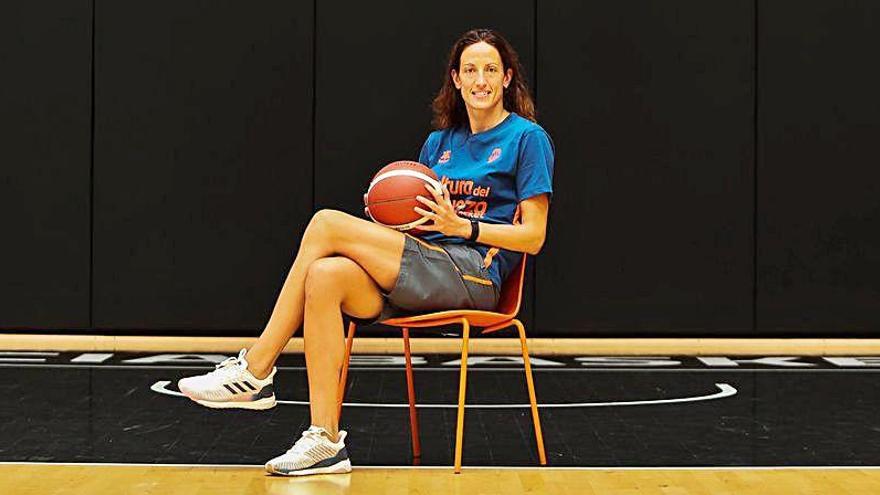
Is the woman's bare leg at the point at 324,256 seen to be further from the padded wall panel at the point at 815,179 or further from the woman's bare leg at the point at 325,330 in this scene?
the padded wall panel at the point at 815,179

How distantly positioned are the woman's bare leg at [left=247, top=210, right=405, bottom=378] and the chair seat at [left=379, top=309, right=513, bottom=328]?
0.11 m

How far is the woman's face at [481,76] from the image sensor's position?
335cm

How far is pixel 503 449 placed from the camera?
12.2ft

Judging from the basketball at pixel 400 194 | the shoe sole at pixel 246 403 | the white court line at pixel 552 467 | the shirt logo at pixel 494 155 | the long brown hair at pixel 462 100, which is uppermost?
the long brown hair at pixel 462 100

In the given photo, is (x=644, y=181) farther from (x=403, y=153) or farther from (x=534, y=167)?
(x=534, y=167)

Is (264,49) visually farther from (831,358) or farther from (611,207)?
(831,358)

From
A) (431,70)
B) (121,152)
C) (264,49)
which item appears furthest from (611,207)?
(121,152)

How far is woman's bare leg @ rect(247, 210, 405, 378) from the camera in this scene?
9.89ft

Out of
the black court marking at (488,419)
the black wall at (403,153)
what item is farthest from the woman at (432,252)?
the black wall at (403,153)

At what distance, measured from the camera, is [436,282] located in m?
3.11

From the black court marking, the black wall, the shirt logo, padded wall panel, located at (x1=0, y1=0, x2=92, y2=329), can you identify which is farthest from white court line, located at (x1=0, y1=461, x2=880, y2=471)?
padded wall panel, located at (x1=0, y1=0, x2=92, y2=329)

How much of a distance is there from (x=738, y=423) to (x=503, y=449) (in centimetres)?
101

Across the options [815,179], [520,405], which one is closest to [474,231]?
[520,405]

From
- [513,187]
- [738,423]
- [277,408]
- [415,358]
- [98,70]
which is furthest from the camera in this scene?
[98,70]
